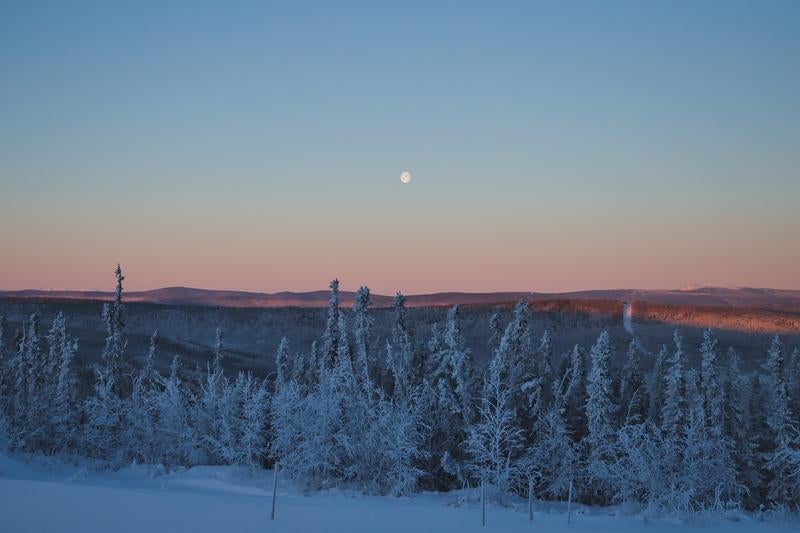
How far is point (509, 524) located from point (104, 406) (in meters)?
26.2

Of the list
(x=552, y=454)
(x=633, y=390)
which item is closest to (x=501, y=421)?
(x=552, y=454)

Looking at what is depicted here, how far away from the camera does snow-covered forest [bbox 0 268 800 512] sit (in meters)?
35.2

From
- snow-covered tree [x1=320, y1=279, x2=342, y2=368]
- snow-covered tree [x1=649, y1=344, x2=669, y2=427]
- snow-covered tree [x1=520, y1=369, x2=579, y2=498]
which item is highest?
snow-covered tree [x1=320, y1=279, x2=342, y2=368]

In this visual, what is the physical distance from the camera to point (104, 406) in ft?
136

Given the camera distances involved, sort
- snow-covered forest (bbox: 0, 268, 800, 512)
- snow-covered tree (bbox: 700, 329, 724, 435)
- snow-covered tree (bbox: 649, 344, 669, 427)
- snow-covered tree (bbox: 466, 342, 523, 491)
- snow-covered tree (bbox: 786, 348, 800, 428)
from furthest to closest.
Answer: snow-covered tree (bbox: 649, 344, 669, 427)
snow-covered tree (bbox: 786, 348, 800, 428)
snow-covered tree (bbox: 700, 329, 724, 435)
snow-covered tree (bbox: 466, 342, 523, 491)
snow-covered forest (bbox: 0, 268, 800, 512)

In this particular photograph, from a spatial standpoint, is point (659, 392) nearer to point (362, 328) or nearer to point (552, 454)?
point (552, 454)

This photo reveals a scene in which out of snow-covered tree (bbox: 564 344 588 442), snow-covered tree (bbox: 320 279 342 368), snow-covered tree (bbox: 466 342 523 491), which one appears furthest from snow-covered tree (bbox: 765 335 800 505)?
snow-covered tree (bbox: 320 279 342 368)

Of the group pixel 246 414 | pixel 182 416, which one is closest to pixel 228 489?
pixel 246 414

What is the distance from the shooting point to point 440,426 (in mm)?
40688

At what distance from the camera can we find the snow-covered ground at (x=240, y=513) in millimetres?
19938

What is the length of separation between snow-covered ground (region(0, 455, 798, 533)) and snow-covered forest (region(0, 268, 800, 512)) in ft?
11.3

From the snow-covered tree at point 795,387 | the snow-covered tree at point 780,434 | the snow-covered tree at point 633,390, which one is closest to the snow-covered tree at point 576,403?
the snow-covered tree at point 633,390

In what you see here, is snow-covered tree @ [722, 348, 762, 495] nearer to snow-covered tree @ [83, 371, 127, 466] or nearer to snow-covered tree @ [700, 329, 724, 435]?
snow-covered tree @ [700, 329, 724, 435]

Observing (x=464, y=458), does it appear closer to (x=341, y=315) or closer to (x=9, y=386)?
(x=341, y=315)
